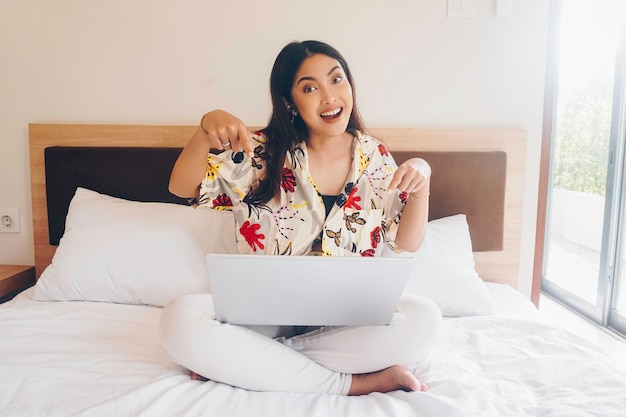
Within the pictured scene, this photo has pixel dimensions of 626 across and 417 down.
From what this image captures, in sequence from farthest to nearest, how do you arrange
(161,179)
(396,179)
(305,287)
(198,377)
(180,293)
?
(161,179) < (180,293) < (396,179) < (198,377) < (305,287)

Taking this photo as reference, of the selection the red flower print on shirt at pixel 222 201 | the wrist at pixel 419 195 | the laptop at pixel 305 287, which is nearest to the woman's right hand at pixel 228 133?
the red flower print on shirt at pixel 222 201

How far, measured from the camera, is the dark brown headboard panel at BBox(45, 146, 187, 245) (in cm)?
190

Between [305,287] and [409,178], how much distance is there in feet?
1.38

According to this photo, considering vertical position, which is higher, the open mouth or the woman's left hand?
the open mouth

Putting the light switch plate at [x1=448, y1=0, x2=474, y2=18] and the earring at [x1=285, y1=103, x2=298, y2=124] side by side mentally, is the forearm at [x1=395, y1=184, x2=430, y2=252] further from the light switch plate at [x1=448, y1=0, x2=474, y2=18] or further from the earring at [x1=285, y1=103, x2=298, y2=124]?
the light switch plate at [x1=448, y1=0, x2=474, y2=18]

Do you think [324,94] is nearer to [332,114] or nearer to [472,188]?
[332,114]

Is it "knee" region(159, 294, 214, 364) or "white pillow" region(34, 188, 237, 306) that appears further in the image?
"white pillow" region(34, 188, 237, 306)

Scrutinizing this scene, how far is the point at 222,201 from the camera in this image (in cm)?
137

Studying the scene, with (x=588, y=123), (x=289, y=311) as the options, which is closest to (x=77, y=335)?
(x=289, y=311)

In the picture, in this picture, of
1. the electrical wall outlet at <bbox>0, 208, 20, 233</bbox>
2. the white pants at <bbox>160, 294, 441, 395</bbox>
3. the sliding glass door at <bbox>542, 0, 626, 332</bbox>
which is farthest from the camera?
the sliding glass door at <bbox>542, 0, 626, 332</bbox>

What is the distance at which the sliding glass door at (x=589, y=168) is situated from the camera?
2301 millimetres

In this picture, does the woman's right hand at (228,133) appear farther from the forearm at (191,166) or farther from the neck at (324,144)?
the neck at (324,144)

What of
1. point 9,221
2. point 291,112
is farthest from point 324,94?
point 9,221

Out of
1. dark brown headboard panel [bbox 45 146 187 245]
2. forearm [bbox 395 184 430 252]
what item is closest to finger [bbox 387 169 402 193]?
forearm [bbox 395 184 430 252]
